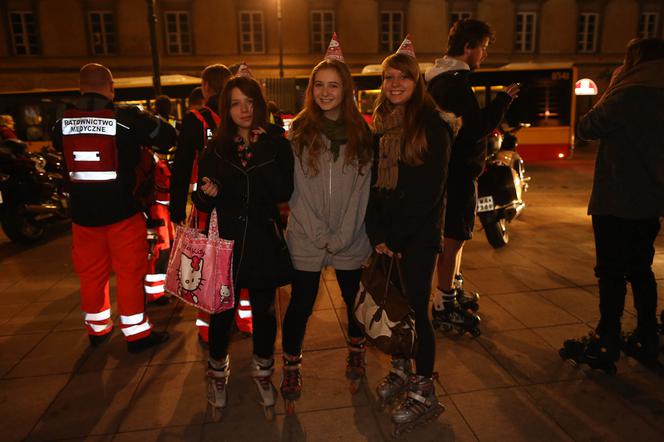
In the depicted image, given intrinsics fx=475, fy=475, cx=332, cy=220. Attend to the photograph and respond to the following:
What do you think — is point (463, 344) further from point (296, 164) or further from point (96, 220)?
point (96, 220)

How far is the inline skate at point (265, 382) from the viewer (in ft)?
9.26

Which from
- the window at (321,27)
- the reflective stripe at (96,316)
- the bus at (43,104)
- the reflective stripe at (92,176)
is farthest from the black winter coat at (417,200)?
the window at (321,27)

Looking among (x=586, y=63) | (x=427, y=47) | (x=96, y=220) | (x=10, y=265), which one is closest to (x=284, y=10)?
(x=427, y=47)

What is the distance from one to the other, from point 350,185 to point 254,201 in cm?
54

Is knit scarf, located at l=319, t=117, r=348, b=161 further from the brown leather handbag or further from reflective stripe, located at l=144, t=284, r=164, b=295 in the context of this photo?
reflective stripe, located at l=144, t=284, r=164, b=295

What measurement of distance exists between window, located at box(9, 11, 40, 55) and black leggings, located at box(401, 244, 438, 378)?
27.1 m

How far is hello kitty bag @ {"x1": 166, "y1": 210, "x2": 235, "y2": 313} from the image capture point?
2.59 m

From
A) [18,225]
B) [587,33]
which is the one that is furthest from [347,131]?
[587,33]

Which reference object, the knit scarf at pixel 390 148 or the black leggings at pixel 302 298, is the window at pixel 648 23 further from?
the black leggings at pixel 302 298

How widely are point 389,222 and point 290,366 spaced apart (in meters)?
1.10

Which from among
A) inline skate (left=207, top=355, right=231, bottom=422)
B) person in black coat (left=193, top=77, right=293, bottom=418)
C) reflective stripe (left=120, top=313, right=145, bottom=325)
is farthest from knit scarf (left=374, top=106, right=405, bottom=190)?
reflective stripe (left=120, top=313, right=145, bottom=325)

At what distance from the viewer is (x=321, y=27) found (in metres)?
25.1

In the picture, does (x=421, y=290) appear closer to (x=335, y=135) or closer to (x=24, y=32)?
(x=335, y=135)

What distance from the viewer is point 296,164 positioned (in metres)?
2.66
